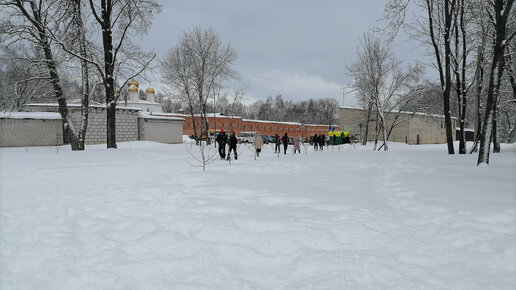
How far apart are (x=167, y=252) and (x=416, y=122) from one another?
1645 inches

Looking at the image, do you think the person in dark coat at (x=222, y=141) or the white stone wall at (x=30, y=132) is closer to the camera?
the person in dark coat at (x=222, y=141)

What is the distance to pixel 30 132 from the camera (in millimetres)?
20672

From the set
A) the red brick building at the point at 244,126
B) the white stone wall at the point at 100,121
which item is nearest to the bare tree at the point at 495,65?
the white stone wall at the point at 100,121

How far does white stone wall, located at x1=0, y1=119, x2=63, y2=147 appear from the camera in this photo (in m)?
19.7

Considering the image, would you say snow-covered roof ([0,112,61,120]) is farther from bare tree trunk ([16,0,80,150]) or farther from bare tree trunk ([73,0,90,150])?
bare tree trunk ([73,0,90,150])

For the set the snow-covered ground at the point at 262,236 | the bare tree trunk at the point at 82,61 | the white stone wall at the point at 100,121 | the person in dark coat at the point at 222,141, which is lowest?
the snow-covered ground at the point at 262,236

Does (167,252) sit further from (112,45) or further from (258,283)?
(112,45)

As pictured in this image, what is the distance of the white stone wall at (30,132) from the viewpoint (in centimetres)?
1970

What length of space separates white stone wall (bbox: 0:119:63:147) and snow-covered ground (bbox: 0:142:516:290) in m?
18.3

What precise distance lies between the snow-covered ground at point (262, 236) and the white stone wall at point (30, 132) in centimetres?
1825

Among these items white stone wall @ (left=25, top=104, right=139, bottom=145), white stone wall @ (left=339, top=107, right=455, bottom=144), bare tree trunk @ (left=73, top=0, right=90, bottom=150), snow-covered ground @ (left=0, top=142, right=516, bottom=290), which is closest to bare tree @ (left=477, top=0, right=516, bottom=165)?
snow-covered ground @ (left=0, top=142, right=516, bottom=290)

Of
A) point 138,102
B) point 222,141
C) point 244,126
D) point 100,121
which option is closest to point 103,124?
point 100,121

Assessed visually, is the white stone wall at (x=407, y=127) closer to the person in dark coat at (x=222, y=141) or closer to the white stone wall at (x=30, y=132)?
the person in dark coat at (x=222, y=141)

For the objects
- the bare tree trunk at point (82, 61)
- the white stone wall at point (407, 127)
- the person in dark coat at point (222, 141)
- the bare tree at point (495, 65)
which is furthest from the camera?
the white stone wall at point (407, 127)
